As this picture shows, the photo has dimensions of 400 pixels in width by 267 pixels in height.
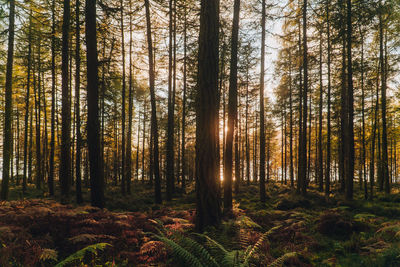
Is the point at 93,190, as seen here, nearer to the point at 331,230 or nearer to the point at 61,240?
the point at 61,240

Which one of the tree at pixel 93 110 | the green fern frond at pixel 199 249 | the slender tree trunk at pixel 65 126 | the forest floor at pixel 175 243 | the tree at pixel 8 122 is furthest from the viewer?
the tree at pixel 8 122

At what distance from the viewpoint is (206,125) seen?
466 cm

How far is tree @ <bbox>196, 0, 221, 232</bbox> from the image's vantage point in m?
4.65

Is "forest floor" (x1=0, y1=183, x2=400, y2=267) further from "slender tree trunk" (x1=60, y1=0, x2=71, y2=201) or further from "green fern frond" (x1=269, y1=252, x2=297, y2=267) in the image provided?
"slender tree trunk" (x1=60, y1=0, x2=71, y2=201)

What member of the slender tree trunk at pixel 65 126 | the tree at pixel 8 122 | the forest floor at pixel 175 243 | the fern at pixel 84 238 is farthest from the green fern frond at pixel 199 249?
the tree at pixel 8 122

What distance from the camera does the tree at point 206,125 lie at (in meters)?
4.65

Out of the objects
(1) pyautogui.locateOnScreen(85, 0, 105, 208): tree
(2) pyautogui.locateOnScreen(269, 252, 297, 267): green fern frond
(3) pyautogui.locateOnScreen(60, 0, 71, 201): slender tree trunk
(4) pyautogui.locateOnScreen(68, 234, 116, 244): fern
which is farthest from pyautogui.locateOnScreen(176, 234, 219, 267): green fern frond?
(3) pyautogui.locateOnScreen(60, 0, 71, 201): slender tree trunk

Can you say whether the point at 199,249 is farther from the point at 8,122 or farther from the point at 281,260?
the point at 8,122

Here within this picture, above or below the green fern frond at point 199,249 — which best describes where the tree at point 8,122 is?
above

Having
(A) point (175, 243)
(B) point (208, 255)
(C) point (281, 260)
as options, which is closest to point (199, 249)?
(B) point (208, 255)

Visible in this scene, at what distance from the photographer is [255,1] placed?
11641 mm

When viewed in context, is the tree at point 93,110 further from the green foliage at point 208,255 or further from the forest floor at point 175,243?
the green foliage at point 208,255

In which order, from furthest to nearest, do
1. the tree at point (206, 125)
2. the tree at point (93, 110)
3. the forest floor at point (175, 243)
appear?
the tree at point (93, 110), the tree at point (206, 125), the forest floor at point (175, 243)

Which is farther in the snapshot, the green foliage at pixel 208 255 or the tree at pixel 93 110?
the tree at pixel 93 110
